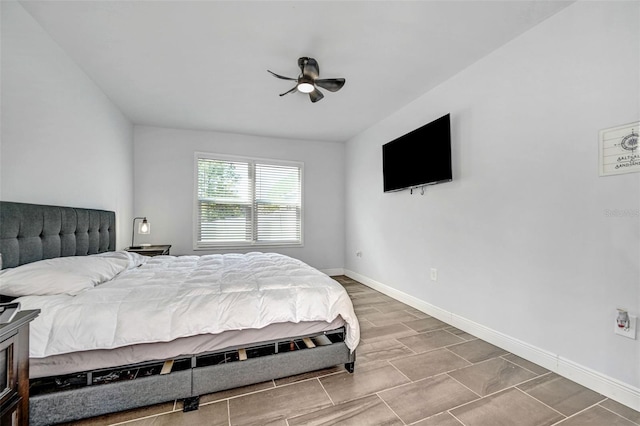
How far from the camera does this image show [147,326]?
1435 mm

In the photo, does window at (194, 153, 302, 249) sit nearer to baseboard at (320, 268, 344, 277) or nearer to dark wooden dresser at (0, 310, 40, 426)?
baseboard at (320, 268, 344, 277)

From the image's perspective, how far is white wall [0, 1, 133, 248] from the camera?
67.8 inches

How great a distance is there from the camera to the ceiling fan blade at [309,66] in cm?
229

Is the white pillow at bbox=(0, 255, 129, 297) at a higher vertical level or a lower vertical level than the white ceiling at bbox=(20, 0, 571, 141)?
lower

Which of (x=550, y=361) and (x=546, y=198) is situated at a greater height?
(x=546, y=198)

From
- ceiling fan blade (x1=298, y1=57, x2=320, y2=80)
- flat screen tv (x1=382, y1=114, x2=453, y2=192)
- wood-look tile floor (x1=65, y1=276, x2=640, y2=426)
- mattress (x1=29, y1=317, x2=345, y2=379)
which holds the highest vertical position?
ceiling fan blade (x1=298, y1=57, x2=320, y2=80)

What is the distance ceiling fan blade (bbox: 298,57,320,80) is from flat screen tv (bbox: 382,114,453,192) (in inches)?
55.0

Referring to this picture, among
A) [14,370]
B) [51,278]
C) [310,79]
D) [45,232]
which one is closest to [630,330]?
[310,79]

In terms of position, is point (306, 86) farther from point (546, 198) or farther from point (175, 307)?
point (546, 198)

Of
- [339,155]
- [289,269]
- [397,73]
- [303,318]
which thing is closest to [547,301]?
[303,318]

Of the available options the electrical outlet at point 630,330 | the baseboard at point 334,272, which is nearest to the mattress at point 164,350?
the electrical outlet at point 630,330

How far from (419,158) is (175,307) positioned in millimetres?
2788

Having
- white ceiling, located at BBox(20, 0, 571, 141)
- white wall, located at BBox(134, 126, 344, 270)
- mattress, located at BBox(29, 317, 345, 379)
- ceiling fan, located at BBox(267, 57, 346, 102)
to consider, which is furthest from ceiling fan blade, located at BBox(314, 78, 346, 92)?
white wall, located at BBox(134, 126, 344, 270)

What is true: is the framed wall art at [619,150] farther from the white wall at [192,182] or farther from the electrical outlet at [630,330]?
the white wall at [192,182]
